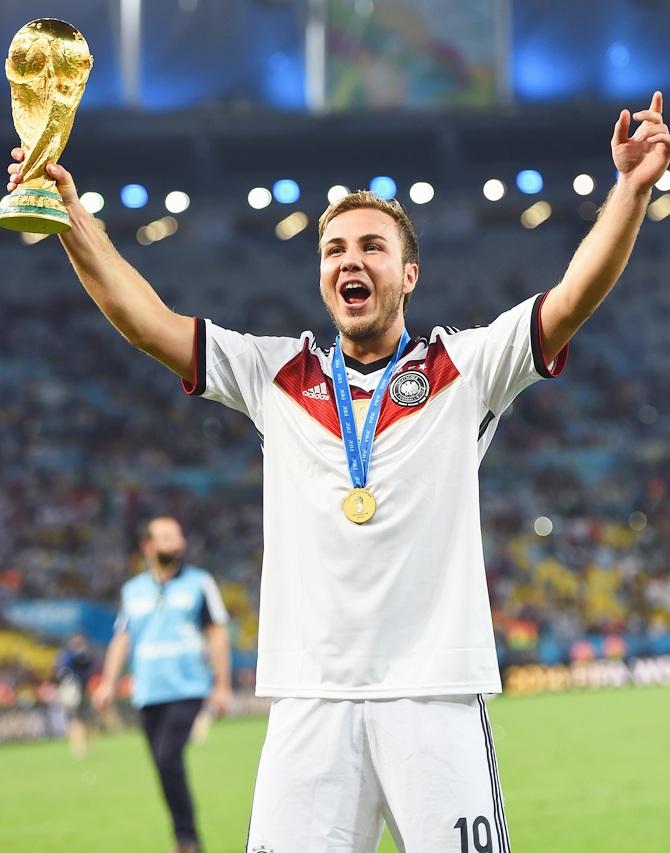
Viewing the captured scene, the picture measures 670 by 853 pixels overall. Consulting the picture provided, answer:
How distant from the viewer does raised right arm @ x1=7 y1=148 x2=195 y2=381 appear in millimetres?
3400

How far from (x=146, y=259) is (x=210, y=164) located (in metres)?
6.96

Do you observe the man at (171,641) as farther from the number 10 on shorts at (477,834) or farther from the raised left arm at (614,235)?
the raised left arm at (614,235)

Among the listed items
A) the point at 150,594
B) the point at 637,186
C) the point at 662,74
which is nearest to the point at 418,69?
the point at 662,74

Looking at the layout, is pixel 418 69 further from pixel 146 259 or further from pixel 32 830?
pixel 32 830

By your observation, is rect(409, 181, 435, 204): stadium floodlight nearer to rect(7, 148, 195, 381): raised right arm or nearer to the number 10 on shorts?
rect(7, 148, 195, 381): raised right arm

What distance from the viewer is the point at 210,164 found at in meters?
23.3

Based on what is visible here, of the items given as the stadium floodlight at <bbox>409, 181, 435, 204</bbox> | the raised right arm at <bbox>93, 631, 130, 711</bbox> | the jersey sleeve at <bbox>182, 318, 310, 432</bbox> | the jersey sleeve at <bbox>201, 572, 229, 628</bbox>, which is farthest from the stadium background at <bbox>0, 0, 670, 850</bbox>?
the jersey sleeve at <bbox>182, 318, 310, 432</bbox>

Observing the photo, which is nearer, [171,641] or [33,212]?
[33,212]

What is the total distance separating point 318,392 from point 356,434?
201mm

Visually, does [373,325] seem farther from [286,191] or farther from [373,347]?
[286,191]

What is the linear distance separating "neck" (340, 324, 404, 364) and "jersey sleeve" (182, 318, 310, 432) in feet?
0.51

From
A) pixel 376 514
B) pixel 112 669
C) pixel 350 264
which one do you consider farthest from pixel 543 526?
pixel 376 514

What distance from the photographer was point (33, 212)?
315 cm

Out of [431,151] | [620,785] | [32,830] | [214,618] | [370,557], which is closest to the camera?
[370,557]
